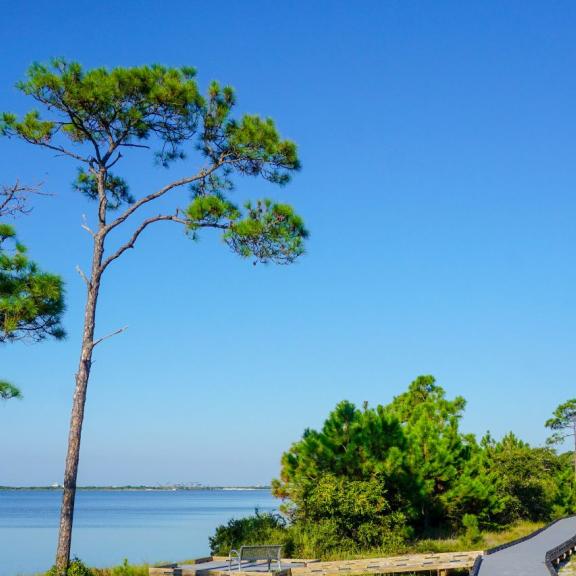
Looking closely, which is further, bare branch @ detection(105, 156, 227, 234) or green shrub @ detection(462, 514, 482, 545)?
green shrub @ detection(462, 514, 482, 545)

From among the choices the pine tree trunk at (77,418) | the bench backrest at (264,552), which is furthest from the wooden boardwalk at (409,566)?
the pine tree trunk at (77,418)

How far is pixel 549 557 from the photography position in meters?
16.0

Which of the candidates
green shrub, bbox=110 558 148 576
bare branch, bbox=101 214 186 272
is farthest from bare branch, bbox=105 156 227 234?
green shrub, bbox=110 558 148 576

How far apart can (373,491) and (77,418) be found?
899 cm

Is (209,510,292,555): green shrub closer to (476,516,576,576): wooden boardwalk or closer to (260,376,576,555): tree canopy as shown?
(260,376,576,555): tree canopy

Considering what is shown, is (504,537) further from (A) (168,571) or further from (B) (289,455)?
(A) (168,571)

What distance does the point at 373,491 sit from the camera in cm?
1914

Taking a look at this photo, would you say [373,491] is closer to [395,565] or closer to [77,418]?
[395,565]

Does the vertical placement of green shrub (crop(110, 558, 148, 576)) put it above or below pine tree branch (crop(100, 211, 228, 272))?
below

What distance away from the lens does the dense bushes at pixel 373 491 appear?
1855 cm

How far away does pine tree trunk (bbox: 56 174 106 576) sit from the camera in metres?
12.8

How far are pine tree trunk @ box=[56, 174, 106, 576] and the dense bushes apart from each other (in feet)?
20.7

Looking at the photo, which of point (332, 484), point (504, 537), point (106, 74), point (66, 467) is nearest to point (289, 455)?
point (332, 484)

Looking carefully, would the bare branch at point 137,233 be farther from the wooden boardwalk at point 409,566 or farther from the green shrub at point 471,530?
the green shrub at point 471,530
